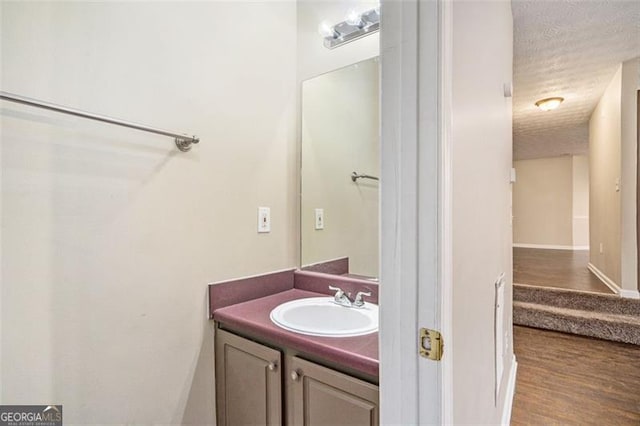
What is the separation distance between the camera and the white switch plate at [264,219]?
1.60 m

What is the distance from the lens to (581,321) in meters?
3.01

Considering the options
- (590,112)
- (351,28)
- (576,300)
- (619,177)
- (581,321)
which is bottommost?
(581,321)

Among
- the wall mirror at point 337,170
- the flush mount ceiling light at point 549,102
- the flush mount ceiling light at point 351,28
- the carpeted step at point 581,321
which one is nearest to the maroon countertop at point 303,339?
the wall mirror at point 337,170

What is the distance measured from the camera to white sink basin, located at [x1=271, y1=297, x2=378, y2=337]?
1318 millimetres

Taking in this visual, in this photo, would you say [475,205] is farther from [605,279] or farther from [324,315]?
[605,279]

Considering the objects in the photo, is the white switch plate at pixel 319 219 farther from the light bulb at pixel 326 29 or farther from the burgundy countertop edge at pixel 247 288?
the light bulb at pixel 326 29

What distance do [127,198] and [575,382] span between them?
2.86 metres

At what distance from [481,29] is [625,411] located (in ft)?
7.41

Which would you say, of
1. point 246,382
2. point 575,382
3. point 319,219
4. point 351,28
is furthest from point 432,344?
point 575,382

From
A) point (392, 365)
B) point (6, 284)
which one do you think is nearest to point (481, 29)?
point (392, 365)

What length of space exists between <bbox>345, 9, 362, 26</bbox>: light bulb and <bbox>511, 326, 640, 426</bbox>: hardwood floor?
227cm

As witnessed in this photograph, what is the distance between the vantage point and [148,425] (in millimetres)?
1188

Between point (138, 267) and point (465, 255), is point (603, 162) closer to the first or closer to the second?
point (465, 255)

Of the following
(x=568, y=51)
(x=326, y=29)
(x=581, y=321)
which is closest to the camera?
(x=326, y=29)
